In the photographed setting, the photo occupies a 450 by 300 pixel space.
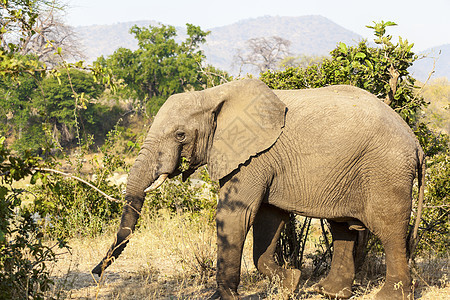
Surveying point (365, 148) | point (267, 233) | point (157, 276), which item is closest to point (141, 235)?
point (157, 276)

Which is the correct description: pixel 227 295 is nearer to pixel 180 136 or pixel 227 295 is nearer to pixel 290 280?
pixel 290 280

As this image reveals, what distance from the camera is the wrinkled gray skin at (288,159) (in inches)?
202

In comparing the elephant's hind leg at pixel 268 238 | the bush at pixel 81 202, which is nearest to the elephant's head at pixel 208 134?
the elephant's hind leg at pixel 268 238

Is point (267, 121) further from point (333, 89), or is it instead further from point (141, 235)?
point (141, 235)

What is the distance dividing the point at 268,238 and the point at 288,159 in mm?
1063

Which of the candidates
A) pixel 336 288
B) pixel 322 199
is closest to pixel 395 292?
pixel 336 288

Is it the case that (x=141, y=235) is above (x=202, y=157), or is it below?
below

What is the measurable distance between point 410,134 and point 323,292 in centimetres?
209

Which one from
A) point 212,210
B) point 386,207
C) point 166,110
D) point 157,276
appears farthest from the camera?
point 212,210

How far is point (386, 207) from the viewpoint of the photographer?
16.8ft

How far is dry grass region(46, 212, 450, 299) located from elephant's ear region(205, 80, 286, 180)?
4.60ft

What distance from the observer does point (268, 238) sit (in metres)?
5.78

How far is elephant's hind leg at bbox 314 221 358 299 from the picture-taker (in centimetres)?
586

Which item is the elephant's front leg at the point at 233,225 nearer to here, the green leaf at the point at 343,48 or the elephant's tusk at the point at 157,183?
the elephant's tusk at the point at 157,183
